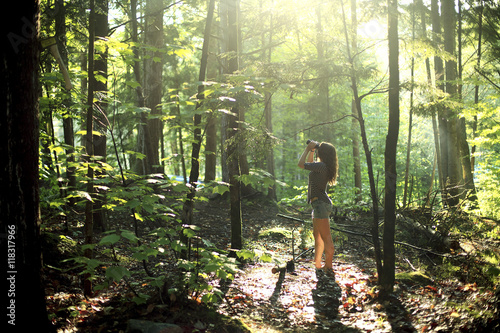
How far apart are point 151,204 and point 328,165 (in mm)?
3619

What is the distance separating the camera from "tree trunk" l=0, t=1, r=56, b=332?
253 centimetres

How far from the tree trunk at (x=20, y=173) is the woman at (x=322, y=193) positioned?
437cm

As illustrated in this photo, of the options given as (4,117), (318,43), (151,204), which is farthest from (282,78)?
(4,117)

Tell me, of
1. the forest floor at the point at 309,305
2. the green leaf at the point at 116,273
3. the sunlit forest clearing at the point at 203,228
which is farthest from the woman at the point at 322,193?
the green leaf at the point at 116,273

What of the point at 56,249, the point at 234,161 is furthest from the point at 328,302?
the point at 56,249

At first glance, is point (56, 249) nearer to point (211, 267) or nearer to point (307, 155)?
point (211, 267)

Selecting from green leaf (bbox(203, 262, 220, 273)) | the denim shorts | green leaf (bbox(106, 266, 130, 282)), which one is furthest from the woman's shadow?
green leaf (bbox(106, 266, 130, 282))

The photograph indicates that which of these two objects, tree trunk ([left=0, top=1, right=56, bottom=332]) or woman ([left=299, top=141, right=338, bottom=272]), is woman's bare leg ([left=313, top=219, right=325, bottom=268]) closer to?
woman ([left=299, top=141, right=338, bottom=272])

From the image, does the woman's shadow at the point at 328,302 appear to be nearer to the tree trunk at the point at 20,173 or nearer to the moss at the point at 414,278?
the moss at the point at 414,278

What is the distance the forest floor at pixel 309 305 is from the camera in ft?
11.8

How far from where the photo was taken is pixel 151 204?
366 centimetres

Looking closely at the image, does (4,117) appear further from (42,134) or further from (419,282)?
(419,282)

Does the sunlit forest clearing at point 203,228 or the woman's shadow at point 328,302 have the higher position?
the sunlit forest clearing at point 203,228

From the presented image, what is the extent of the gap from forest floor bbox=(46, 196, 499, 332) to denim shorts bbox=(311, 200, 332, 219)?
1131 mm
